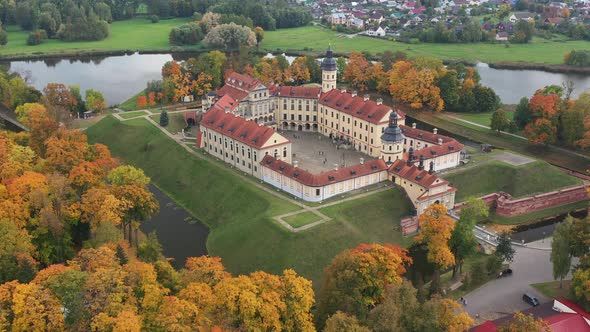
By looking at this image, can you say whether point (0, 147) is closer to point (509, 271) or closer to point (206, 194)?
point (206, 194)

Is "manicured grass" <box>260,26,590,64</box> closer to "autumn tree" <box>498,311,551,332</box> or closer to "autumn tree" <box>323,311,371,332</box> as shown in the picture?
"autumn tree" <box>498,311,551,332</box>

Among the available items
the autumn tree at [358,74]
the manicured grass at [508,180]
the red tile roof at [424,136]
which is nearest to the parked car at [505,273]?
the manicured grass at [508,180]

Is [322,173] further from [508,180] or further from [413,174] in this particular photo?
[508,180]

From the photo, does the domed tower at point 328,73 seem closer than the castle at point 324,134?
No

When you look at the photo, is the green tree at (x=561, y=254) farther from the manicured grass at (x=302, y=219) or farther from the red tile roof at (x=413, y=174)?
the manicured grass at (x=302, y=219)

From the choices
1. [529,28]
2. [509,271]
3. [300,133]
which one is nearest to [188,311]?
[509,271]
